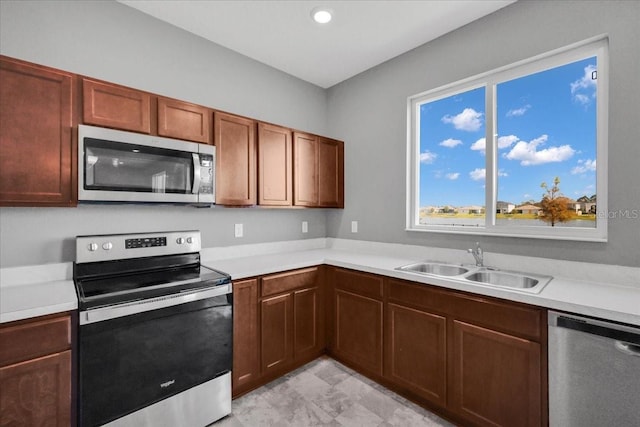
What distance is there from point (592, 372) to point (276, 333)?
1863mm

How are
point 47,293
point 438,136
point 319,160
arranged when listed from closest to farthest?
point 47,293 < point 438,136 < point 319,160

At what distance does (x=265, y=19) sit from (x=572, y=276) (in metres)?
2.79

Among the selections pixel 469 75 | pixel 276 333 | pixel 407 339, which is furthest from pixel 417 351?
pixel 469 75

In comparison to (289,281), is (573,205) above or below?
above

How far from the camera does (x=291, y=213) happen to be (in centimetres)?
321

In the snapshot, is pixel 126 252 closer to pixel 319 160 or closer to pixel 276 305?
pixel 276 305

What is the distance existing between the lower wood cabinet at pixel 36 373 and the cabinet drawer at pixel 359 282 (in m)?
1.78

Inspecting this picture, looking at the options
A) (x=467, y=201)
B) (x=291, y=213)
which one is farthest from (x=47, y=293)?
(x=467, y=201)

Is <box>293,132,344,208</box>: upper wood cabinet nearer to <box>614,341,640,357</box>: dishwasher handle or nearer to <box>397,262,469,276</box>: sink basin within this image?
→ <box>397,262,469,276</box>: sink basin

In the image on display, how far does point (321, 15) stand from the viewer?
2248mm

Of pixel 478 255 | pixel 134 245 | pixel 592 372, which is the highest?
pixel 134 245

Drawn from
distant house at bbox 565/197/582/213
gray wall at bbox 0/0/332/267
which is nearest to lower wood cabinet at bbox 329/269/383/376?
gray wall at bbox 0/0/332/267

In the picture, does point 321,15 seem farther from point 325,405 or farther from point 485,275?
point 325,405

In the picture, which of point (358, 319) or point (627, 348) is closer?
point (627, 348)
